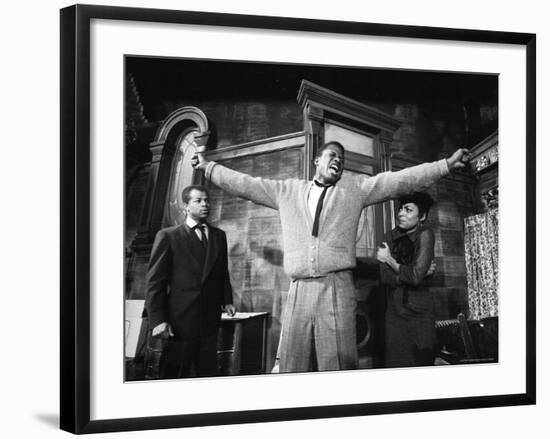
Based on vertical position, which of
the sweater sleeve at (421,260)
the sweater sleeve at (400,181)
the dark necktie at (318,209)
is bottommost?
the sweater sleeve at (421,260)

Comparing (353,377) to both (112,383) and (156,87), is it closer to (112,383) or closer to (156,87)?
(112,383)

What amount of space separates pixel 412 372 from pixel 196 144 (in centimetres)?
131

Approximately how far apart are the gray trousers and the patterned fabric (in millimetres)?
573

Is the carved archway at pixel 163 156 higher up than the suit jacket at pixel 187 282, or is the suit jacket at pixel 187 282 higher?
the carved archway at pixel 163 156

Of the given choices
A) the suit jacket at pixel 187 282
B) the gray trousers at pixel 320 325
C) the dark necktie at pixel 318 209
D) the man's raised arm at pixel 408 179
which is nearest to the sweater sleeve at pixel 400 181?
the man's raised arm at pixel 408 179

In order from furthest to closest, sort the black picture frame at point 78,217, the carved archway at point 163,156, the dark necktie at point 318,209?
the dark necktie at point 318,209 → the carved archway at point 163,156 → the black picture frame at point 78,217

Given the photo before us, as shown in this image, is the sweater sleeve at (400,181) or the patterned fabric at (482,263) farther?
the patterned fabric at (482,263)

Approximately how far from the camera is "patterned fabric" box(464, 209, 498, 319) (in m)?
4.70

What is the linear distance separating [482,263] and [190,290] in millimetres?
1311

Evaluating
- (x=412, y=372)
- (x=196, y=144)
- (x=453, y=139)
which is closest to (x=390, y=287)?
(x=412, y=372)

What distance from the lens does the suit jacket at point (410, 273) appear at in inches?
179

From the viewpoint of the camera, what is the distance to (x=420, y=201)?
15.1ft

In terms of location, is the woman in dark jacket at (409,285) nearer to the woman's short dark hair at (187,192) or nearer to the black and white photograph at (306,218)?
the black and white photograph at (306,218)

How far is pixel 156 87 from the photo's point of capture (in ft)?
13.8
